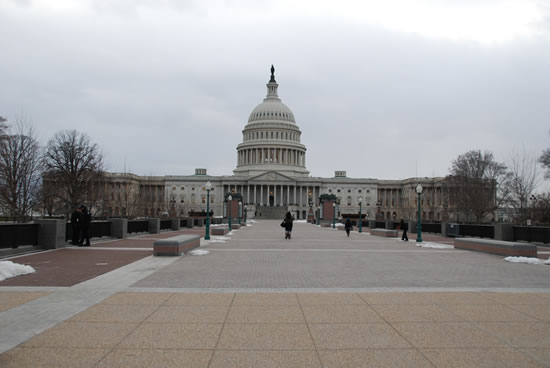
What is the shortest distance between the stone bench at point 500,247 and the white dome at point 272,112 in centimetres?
14502

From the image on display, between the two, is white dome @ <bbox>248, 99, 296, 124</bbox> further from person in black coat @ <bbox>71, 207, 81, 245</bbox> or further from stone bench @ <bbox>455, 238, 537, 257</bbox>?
person in black coat @ <bbox>71, 207, 81, 245</bbox>

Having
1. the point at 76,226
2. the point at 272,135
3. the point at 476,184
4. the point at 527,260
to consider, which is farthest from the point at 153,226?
the point at 272,135

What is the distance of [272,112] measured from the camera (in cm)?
16788

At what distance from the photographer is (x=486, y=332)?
7590mm

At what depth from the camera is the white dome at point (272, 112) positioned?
167250 mm

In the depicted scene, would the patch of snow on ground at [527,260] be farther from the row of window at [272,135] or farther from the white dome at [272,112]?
the white dome at [272,112]

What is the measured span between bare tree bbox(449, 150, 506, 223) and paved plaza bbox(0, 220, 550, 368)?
60653 millimetres

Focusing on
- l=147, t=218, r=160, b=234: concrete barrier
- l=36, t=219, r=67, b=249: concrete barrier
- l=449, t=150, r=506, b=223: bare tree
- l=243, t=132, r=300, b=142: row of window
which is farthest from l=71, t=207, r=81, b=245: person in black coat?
l=243, t=132, r=300, b=142: row of window

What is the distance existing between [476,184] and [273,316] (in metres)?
73.9

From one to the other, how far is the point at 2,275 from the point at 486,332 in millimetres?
11917

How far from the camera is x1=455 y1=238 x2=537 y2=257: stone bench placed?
19.2m

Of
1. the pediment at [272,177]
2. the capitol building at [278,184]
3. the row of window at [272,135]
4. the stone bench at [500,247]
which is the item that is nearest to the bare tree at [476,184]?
the stone bench at [500,247]

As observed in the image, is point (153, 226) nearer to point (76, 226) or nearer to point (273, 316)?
point (76, 226)

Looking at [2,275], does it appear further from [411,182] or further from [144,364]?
[411,182]
